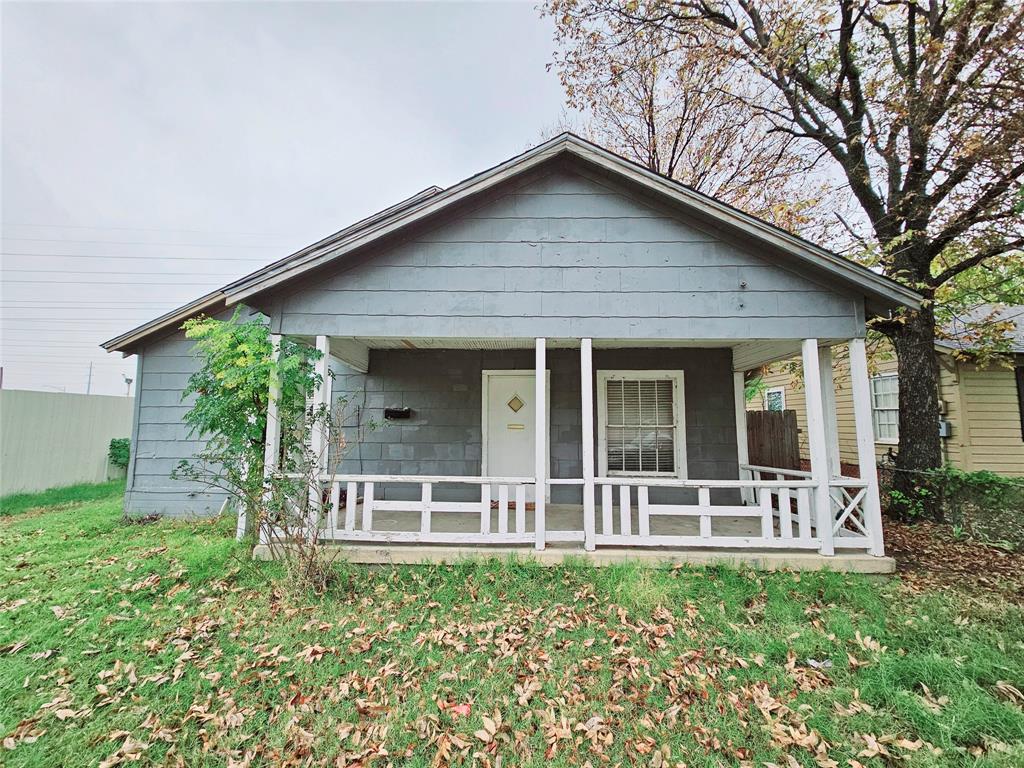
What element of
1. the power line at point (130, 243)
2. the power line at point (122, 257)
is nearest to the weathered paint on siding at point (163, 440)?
the power line at point (122, 257)

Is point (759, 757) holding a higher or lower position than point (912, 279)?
lower

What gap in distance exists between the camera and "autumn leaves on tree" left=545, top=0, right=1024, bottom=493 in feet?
20.5

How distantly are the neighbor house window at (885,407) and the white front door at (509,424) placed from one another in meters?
9.52

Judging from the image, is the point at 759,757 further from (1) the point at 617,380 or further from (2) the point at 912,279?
(2) the point at 912,279

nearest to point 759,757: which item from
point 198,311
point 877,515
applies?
point 877,515

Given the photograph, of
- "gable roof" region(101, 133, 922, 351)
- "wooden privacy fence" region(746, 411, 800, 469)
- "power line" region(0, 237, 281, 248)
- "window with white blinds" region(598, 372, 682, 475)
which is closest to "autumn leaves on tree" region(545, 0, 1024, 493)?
"gable roof" region(101, 133, 922, 351)

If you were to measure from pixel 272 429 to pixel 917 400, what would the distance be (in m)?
9.64

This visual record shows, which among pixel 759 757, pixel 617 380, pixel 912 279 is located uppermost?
pixel 912 279

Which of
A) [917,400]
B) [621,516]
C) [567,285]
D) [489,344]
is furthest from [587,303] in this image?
[917,400]

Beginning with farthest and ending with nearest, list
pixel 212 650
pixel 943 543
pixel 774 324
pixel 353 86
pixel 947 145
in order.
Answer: pixel 353 86 < pixel 947 145 < pixel 943 543 < pixel 774 324 < pixel 212 650

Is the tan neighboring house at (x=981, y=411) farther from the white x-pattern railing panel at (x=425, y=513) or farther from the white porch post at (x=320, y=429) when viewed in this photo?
the white porch post at (x=320, y=429)

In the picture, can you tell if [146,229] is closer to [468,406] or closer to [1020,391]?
[468,406]

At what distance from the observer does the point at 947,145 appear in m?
6.83

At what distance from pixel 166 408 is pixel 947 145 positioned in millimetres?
13390
